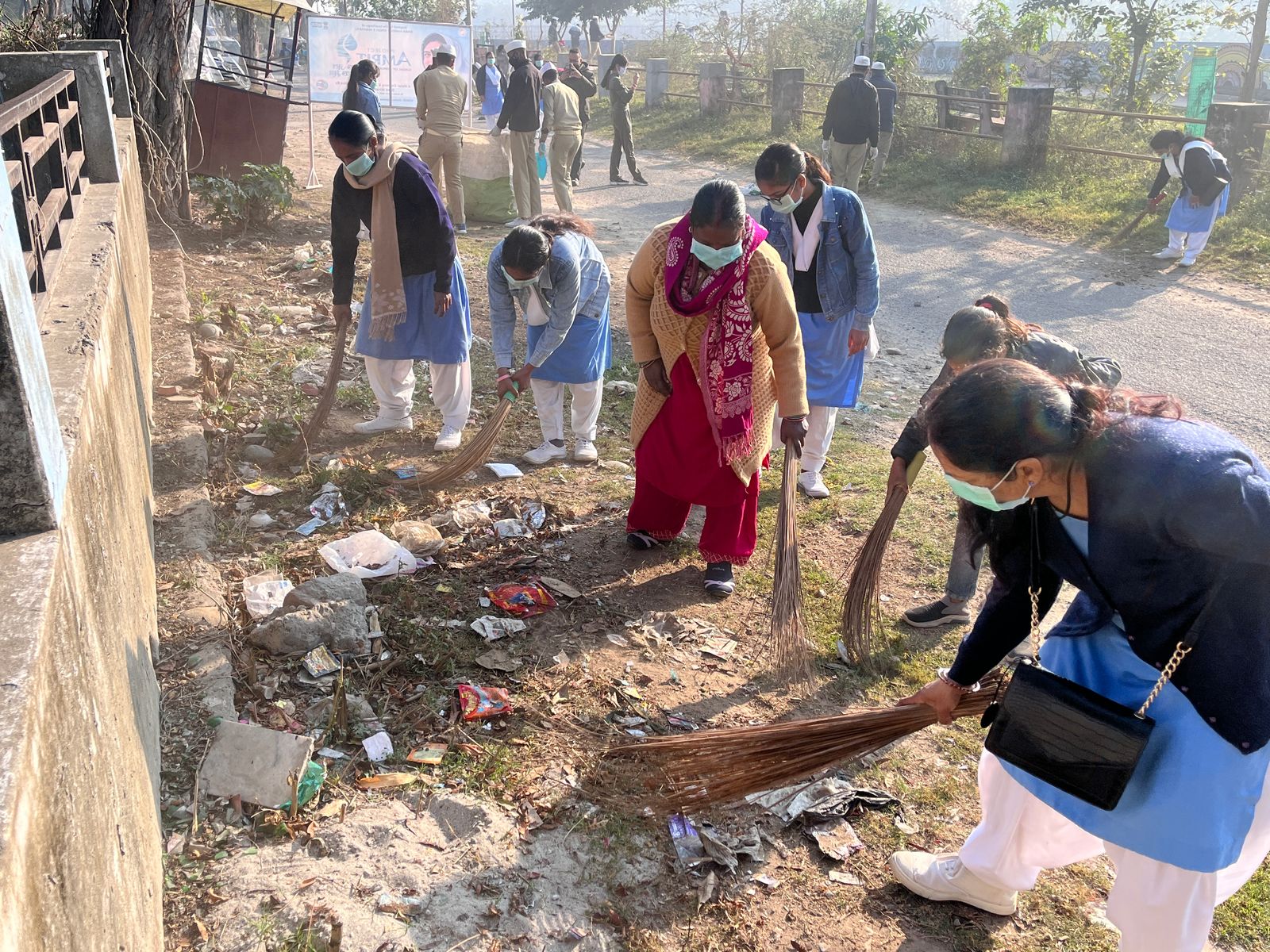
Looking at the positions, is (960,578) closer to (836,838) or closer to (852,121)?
(836,838)

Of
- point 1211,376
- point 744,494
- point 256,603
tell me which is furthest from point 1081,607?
point 1211,376

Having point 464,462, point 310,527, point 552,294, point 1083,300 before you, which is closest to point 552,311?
point 552,294

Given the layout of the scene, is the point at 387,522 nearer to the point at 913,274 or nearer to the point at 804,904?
the point at 804,904

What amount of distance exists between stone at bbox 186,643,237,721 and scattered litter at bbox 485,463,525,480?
1.91 meters

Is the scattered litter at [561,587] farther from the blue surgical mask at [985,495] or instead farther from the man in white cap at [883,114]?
the man in white cap at [883,114]

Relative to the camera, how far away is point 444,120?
981 cm

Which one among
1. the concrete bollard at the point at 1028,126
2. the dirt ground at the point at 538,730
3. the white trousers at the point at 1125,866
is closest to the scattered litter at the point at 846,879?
the dirt ground at the point at 538,730

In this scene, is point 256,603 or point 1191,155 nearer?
point 256,603

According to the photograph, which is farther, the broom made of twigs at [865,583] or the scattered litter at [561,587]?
the scattered litter at [561,587]

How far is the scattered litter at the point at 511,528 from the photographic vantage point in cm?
442

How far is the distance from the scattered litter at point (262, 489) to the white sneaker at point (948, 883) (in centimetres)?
323

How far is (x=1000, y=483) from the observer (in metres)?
1.93

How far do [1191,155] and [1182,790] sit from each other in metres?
9.07

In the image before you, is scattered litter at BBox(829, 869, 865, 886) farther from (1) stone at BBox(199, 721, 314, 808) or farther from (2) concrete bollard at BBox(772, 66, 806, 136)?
(2) concrete bollard at BBox(772, 66, 806, 136)
